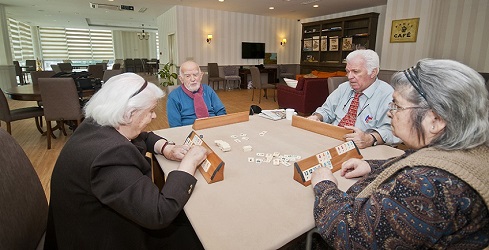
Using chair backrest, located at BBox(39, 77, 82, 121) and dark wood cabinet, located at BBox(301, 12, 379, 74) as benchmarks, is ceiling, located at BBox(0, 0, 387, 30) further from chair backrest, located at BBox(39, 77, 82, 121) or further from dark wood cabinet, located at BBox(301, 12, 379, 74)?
chair backrest, located at BBox(39, 77, 82, 121)

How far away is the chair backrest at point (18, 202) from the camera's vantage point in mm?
902

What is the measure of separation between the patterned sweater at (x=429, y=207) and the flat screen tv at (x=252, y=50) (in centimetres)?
1008

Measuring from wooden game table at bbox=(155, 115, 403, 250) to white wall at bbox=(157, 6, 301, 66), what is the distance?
7.78 metres

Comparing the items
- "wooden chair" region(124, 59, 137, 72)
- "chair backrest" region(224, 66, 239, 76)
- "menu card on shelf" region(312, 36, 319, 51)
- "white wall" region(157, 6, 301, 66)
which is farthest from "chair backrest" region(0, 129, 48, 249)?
"wooden chair" region(124, 59, 137, 72)

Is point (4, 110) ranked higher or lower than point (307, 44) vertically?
lower

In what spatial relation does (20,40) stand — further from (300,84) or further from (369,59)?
(369,59)

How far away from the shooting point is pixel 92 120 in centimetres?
98

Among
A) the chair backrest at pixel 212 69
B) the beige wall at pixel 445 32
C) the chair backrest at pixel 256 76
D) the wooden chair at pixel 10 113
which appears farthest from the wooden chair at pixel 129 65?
the beige wall at pixel 445 32

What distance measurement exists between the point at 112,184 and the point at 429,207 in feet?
2.83

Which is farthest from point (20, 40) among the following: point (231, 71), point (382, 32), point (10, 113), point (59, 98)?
point (382, 32)

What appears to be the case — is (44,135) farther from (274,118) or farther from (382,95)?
(382,95)

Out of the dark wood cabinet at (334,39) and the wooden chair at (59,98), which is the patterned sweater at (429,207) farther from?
the dark wood cabinet at (334,39)

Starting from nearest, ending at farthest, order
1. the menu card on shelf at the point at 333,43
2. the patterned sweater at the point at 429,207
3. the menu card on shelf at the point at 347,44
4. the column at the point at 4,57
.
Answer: the patterned sweater at the point at 429,207 < the column at the point at 4,57 < the menu card on shelf at the point at 347,44 < the menu card on shelf at the point at 333,43

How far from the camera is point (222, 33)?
9.81m
